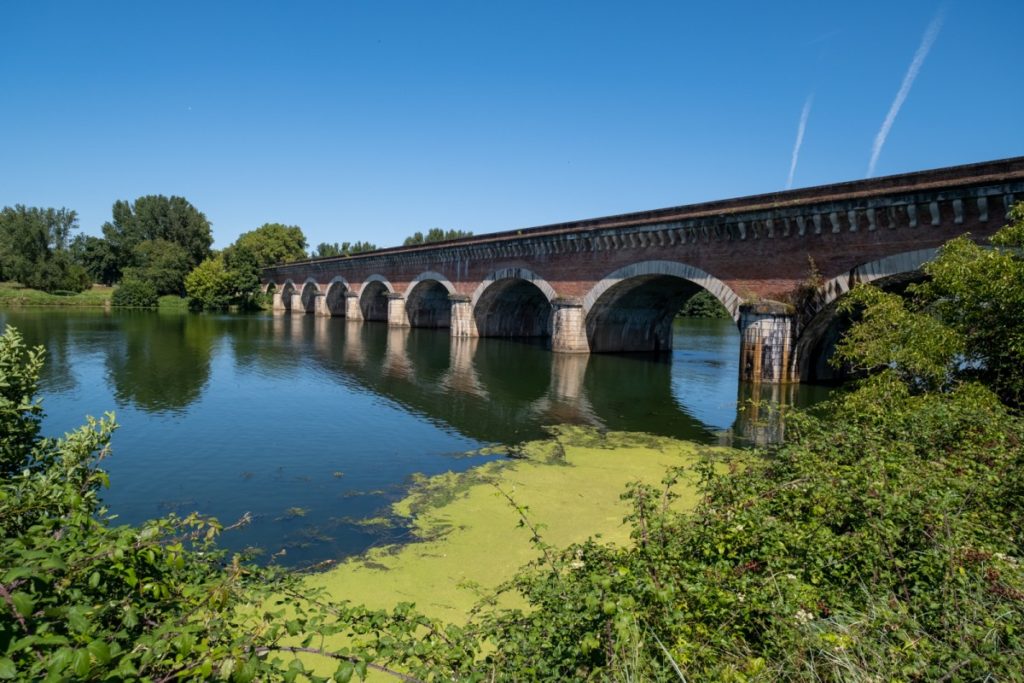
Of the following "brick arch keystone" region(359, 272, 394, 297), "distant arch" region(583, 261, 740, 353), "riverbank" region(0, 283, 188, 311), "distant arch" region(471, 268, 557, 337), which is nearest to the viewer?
"distant arch" region(583, 261, 740, 353)

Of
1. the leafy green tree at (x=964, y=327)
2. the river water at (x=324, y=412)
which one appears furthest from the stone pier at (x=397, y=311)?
the leafy green tree at (x=964, y=327)

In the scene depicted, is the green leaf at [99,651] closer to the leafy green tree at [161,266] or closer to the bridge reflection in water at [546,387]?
the bridge reflection in water at [546,387]

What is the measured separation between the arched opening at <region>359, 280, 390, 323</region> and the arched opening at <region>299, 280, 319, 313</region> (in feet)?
39.7

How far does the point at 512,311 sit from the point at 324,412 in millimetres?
26157

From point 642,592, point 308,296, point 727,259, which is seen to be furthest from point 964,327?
point 308,296

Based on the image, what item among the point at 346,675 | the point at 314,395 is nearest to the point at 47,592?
the point at 346,675

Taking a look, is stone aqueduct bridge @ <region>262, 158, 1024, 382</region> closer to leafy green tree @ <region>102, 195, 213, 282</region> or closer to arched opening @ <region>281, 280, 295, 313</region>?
arched opening @ <region>281, 280, 295, 313</region>

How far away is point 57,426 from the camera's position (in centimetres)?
1395

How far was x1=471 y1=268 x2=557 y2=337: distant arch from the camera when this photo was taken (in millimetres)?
37406

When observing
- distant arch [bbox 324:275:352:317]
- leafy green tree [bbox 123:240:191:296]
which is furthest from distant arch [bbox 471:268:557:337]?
leafy green tree [bbox 123:240:191:296]

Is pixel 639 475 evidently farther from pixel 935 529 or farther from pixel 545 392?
pixel 545 392

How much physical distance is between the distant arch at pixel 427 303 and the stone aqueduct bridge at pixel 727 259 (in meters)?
1.54

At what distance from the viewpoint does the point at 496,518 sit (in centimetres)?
886

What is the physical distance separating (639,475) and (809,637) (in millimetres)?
7880
